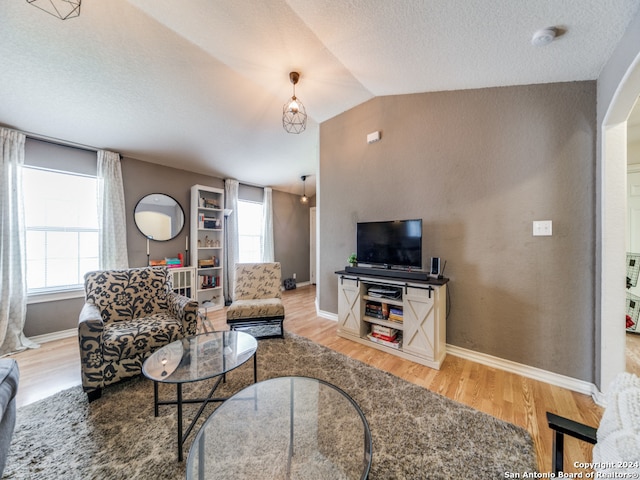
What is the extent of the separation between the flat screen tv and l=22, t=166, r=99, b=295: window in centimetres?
366

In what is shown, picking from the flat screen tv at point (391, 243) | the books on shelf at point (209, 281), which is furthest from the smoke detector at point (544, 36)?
the books on shelf at point (209, 281)

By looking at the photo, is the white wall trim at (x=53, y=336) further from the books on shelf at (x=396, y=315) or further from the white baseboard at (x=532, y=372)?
the white baseboard at (x=532, y=372)

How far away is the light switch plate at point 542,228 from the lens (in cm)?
197

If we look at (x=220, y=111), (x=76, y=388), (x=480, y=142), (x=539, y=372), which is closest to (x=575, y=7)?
(x=480, y=142)

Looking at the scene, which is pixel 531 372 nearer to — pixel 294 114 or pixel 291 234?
pixel 294 114

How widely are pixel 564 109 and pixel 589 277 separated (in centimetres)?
137

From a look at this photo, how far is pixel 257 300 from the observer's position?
116 inches

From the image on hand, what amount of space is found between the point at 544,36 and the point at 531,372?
8.34ft

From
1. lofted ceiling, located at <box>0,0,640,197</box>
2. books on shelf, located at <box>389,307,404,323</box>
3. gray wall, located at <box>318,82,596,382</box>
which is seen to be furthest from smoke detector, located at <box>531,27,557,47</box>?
books on shelf, located at <box>389,307,404,323</box>

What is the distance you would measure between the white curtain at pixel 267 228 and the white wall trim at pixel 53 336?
9.82 ft

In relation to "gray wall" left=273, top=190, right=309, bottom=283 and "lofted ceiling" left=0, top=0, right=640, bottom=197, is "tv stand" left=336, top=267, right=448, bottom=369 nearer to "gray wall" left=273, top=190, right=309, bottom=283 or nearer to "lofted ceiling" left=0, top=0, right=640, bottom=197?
"lofted ceiling" left=0, top=0, right=640, bottom=197

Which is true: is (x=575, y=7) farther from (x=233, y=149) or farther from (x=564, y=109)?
(x=233, y=149)

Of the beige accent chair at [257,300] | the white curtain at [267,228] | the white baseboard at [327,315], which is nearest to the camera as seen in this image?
the beige accent chair at [257,300]

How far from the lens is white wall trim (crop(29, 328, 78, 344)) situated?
8.98 ft
